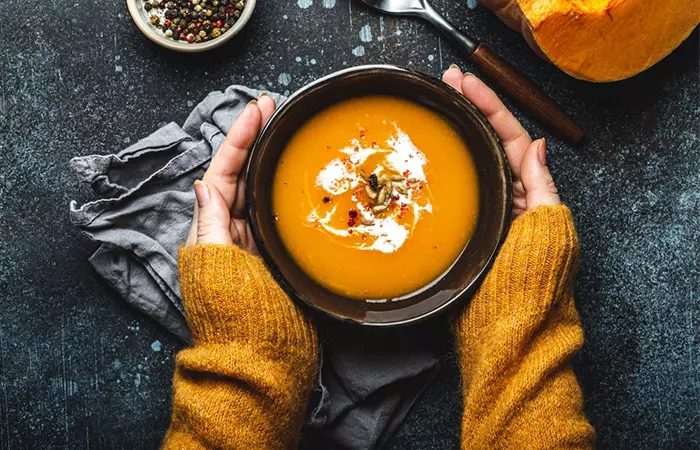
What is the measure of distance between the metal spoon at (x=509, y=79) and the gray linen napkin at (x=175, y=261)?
376 millimetres

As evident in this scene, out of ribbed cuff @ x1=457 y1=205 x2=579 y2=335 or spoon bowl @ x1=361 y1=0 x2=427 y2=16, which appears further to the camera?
spoon bowl @ x1=361 y1=0 x2=427 y2=16

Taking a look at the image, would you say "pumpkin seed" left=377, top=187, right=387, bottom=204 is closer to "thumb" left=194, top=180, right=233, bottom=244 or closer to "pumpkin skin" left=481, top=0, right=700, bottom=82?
"thumb" left=194, top=180, right=233, bottom=244

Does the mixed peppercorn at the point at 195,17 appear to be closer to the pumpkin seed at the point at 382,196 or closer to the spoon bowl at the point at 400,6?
the spoon bowl at the point at 400,6

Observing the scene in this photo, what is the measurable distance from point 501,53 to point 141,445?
3.78ft

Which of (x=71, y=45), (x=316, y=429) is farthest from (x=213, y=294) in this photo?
(x=71, y=45)

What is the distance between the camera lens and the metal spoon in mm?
1416

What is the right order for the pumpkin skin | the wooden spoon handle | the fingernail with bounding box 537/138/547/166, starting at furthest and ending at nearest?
1. the wooden spoon handle
2. the fingernail with bounding box 537/138/547/166
3. the pumpkin skin

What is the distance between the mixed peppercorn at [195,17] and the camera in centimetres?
145

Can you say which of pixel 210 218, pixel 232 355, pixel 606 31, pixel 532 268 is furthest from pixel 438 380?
pixel 606 31

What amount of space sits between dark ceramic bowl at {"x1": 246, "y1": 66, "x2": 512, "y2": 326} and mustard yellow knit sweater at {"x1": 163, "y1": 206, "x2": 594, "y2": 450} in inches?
2.6

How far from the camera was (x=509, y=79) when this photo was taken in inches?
55.7

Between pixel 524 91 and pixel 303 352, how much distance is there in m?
0.70

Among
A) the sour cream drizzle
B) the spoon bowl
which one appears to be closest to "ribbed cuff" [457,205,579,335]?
the sour cream drizzle

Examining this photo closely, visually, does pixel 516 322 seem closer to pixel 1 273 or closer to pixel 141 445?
pixel 141 445
